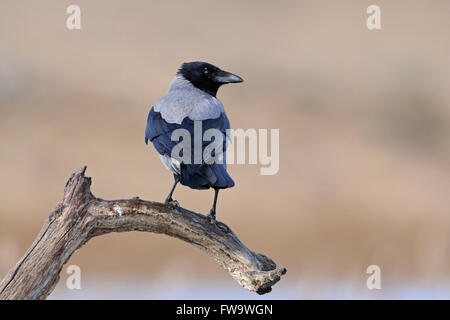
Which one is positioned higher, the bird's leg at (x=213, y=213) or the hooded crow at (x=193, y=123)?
the hooded crow at (x=193, y=123)

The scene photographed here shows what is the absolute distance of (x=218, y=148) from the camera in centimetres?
450

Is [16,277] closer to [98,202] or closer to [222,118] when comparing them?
[98,202]

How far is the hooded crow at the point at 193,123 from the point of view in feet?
14.0

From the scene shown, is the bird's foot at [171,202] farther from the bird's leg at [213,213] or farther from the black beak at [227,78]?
the black beak at [227,78]

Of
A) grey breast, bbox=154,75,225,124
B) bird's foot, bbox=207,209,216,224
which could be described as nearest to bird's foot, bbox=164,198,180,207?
bird's foot, bbox=207,209,216,224

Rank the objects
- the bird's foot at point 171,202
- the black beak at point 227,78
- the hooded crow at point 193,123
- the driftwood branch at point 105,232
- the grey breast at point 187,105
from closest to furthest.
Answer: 1. the driftwood branch at point 105,232
2. the hooded crow at point 193,123
3. the bird's foot at point 171,202
4. the grey breast at point 187,105
5. the black beak at point 227,78

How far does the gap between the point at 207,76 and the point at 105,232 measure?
1.90 meters

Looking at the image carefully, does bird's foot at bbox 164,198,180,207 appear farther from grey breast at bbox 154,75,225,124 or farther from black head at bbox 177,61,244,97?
black head at bbox 177,61,244,97

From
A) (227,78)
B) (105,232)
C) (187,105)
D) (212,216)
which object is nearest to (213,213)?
(212,216)

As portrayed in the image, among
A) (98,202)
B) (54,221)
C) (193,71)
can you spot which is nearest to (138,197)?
(98,202)

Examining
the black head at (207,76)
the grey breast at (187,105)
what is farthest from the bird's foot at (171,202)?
the black head at (207,76)

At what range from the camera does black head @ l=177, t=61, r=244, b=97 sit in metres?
5.50

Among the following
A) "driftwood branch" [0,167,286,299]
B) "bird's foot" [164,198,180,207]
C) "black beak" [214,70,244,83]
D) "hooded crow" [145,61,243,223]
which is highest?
"black beak" [214,70,244,83]

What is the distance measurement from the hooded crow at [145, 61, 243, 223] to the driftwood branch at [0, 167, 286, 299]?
171 mm
